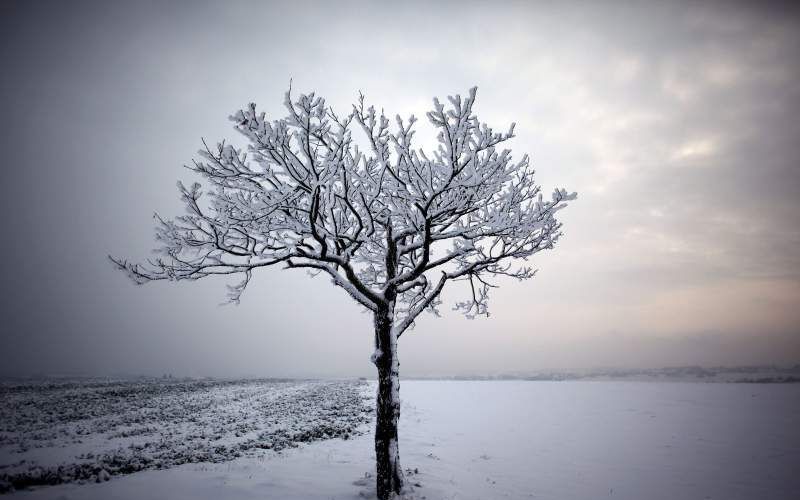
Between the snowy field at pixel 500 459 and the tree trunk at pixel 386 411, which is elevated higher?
the tree trunk at pixel 386 411

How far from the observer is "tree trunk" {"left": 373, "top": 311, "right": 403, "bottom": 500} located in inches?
298

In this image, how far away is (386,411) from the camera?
7.84 metres

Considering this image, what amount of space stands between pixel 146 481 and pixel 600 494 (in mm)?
12556

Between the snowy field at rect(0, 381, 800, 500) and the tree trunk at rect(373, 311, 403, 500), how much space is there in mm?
628

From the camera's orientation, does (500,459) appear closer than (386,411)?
No

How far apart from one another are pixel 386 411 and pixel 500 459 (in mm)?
7813

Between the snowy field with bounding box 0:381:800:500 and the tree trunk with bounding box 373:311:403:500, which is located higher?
the tree trunk with bounding box 373:311:403:500

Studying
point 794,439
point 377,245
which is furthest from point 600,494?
point 794,439

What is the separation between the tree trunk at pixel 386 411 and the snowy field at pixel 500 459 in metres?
0.63

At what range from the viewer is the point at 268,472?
9078mm

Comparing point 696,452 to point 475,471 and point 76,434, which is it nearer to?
point 475,471

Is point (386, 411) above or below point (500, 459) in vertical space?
above

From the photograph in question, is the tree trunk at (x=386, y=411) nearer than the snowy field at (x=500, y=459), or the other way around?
the tree trunk at (x=386, y=411)

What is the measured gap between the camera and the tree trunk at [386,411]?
756 centimetres
